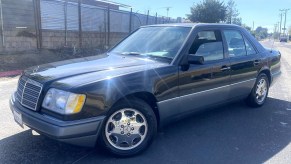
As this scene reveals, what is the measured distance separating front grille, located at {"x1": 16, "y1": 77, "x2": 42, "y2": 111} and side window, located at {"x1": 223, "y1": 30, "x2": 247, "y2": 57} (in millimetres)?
3037

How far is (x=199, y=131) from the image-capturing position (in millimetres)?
4363

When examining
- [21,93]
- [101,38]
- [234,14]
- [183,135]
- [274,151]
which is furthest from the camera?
[234,14]

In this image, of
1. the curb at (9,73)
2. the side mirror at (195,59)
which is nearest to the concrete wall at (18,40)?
the curb at (9,73)

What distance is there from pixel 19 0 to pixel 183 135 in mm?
10361

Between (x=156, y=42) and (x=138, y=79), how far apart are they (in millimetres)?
1118

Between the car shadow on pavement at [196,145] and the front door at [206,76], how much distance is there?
1.42ft

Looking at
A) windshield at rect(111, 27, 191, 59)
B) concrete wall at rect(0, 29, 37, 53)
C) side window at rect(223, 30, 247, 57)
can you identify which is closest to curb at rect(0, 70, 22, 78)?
concrete wall at rect(0, 29, 37, 53)

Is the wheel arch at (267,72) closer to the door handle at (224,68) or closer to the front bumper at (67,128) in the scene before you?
the door handle at (224,68)

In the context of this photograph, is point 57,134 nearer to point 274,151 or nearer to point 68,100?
point 68,100

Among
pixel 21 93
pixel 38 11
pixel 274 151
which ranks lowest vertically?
pixel 274 151

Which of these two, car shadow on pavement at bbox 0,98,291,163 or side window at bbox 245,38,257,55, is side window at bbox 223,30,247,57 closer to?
side window at bbox 245,38,257,55

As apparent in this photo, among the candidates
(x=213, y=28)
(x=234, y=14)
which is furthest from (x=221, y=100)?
(x=234, y=14)

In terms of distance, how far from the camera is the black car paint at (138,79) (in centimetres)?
308

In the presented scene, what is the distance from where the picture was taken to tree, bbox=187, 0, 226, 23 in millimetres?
31594
